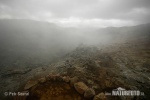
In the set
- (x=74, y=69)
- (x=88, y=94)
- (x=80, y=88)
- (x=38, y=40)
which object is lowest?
(x=88, y=94)

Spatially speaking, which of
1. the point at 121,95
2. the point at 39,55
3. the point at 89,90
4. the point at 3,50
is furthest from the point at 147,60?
the point at 3,50

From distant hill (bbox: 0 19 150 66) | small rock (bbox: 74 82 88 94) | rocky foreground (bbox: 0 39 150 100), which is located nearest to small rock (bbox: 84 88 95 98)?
rocky foreground (bbox: 0 39 150 100)

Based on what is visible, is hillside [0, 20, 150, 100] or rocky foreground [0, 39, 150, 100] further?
hillside [0, 20, 150, 100]

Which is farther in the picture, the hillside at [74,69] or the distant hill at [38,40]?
the distant hill at [38,40]

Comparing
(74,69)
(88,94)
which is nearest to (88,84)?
(88,94)

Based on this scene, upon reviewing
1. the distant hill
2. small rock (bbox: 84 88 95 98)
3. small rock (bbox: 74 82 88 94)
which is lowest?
small rock (bbox: 84 88 95 98)

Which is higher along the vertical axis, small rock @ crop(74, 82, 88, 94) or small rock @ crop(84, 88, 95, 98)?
small rock @ crop(74, 82, 88, 94)

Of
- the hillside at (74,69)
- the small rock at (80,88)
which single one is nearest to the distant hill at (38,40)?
the hillside at (74,69)

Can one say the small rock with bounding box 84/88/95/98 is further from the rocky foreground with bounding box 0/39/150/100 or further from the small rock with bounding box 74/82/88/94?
the small rock with bounding box 74/82/88/94

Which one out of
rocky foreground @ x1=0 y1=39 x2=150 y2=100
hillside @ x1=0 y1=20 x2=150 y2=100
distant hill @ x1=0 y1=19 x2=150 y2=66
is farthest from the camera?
distant hill @ x1=0 y1=19 x2=150 y2=66

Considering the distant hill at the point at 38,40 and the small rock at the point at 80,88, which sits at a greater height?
the distant hill at the point at 38,40

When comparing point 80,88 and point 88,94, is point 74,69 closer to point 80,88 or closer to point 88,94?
point 80,88

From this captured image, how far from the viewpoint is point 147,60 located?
40.2 ft

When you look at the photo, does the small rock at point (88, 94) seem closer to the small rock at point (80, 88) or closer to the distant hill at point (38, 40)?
the small rock at point (80, 88)
